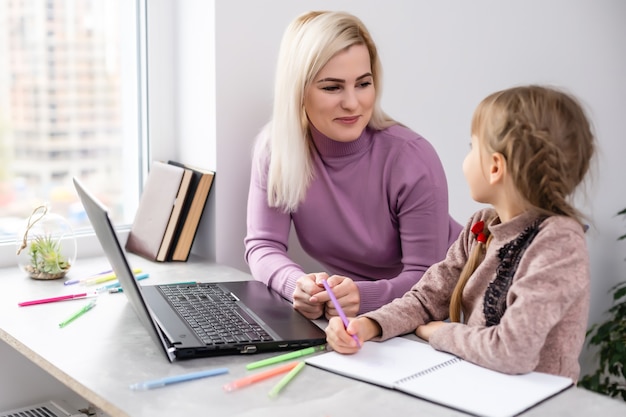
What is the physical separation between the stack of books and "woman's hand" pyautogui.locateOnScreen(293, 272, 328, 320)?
0.57 meters

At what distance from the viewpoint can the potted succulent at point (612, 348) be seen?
296cm

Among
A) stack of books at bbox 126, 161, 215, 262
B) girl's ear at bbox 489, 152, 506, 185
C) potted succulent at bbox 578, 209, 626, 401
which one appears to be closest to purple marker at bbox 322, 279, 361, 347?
girl's ear at bbox 489, 152, 506, 185

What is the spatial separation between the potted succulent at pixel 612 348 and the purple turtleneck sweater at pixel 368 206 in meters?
1.30

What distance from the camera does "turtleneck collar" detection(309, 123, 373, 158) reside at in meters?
1.92

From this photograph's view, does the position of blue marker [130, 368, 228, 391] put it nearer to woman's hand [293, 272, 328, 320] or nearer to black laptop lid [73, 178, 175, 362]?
black laptop lid [73, 178, 175, 362]

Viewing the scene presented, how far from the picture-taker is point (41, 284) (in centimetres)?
181

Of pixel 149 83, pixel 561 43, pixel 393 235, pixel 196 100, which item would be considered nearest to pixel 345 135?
pixel 393 235

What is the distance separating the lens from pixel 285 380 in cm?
118

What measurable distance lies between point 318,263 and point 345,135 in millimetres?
507

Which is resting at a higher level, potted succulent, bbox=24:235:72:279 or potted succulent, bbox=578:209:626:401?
potted succulent, bbox=24:235:72:279

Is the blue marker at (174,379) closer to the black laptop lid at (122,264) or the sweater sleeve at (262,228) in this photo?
the black laptop lid at (122,264)

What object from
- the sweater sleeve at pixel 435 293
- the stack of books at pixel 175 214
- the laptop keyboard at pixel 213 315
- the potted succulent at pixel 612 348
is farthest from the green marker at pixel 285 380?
the potted succulent at pixel 612 348

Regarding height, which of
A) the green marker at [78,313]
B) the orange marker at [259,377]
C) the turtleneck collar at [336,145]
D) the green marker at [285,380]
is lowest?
the green marker at [78,313]

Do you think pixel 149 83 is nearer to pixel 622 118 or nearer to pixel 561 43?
pixel 561 43
